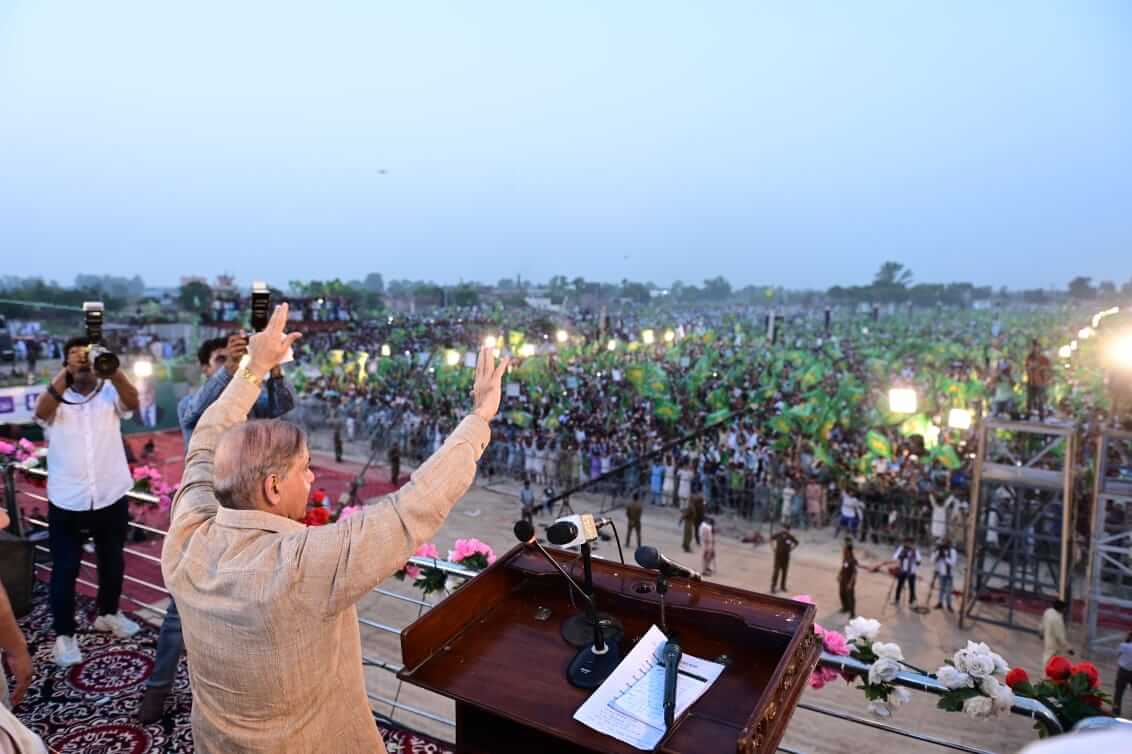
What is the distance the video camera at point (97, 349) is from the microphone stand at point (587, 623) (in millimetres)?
3202

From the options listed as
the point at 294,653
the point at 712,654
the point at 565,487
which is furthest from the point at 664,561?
the point at 565,487

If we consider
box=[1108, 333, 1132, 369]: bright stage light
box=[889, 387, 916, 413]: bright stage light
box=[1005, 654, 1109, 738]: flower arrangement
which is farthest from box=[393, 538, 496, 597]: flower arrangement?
box=[889, 387, 916, 413]: bright stage light

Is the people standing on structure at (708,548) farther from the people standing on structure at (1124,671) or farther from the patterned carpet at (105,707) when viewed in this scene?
the patterned carpet at (105,707)

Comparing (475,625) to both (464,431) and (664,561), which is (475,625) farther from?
(464,431)

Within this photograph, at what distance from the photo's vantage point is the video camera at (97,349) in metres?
3.84

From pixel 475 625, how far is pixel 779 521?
12.5 metres

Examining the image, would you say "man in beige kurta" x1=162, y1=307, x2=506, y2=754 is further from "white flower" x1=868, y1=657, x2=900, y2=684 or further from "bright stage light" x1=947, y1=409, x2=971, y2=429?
"bright stage light" x1=947, y1=409, x2=971, y2=429

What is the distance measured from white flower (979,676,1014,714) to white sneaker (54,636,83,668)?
493 cm

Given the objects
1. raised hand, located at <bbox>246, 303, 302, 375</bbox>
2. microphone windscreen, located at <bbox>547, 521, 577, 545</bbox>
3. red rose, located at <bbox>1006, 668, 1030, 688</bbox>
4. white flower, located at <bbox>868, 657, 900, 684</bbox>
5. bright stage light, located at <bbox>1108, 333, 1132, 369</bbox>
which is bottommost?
red rose, located at <bbox>1006, 668, 1030, 688</bbox>

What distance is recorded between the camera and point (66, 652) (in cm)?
414

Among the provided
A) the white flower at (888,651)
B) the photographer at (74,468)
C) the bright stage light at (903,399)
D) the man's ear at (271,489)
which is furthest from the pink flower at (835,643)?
the bright stage light at (903,399)

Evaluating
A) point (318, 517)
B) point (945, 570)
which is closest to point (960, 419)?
point (945, 570)

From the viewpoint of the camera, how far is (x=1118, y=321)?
8445 millimetres

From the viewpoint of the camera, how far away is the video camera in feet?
12.6
